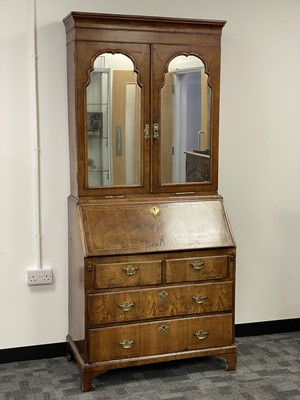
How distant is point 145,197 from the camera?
339cm

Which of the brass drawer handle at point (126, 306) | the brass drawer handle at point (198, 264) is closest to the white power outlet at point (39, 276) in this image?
the brass drawer handle at point (126, 306)

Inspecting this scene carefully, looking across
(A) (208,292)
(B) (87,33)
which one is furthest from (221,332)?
(B) (87,33)

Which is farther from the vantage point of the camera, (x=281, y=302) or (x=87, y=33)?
(x=281, y=302)

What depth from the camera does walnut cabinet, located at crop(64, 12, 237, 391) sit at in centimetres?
322

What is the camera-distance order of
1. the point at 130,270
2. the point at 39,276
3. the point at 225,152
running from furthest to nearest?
the point at 225,152 < the point at 39,276 < the point at 130,270

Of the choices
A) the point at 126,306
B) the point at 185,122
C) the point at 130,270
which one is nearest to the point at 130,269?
the point at 130,270

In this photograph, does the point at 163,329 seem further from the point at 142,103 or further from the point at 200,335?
the point at 142,103

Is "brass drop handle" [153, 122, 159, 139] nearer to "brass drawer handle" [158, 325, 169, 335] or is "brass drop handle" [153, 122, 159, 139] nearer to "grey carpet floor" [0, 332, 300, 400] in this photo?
"brass drawer handle" [158, 325, 169, 335]

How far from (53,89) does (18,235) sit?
83 centimetres

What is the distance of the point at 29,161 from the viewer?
3.50 metres

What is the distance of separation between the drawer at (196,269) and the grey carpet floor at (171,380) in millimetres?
532

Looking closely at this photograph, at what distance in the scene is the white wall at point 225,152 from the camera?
11.3 feet

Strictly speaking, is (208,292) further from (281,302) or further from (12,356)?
(12,356)

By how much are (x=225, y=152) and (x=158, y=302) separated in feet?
3.54
